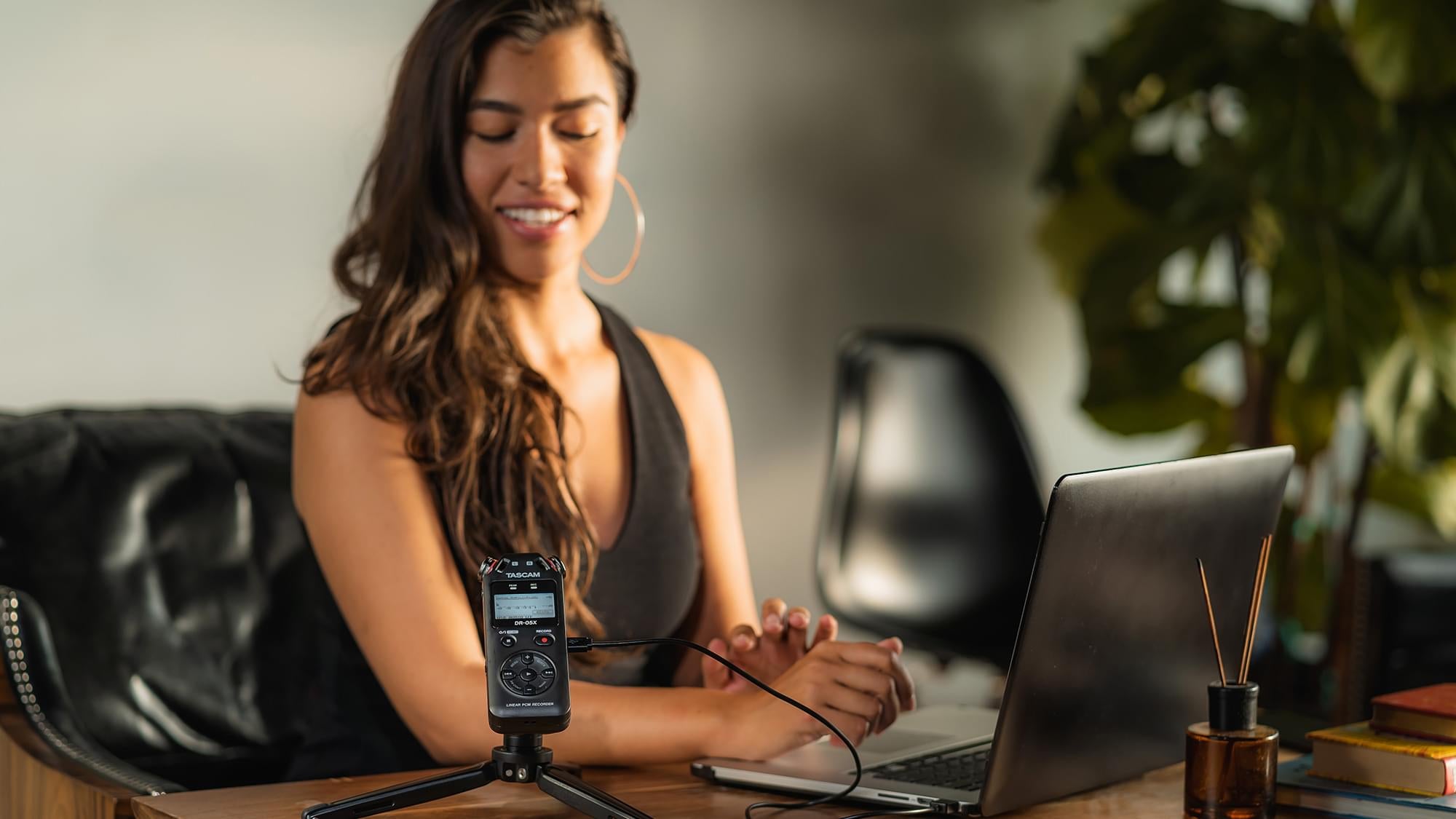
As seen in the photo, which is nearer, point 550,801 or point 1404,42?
→ point 550,801

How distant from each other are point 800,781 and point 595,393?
26.8 inches

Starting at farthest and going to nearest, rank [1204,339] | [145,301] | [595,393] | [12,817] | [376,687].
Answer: [1204,339]
[145,301]
[595,393]
[376,687]
[12,817]

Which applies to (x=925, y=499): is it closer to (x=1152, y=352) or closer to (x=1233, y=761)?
(x=1152, y=352)

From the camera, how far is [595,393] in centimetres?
172

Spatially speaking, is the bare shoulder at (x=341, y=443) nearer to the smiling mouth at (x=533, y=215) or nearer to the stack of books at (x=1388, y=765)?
the smiling mouth at (x=533, y=215)

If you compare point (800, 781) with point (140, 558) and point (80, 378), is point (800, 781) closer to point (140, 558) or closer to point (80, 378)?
point (140, 558)

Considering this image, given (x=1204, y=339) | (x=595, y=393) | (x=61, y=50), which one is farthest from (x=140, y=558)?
(x=1204, y=339)

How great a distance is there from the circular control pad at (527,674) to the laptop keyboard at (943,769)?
0.96 feet

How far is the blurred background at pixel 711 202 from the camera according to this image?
2.04 meters

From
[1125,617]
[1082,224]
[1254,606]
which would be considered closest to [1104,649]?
[1125,617]

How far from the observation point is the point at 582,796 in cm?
103

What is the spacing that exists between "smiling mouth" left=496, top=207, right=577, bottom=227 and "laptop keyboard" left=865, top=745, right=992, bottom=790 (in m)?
0.71

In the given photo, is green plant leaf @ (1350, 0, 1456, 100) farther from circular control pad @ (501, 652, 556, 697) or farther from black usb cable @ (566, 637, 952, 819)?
circular control pad @ (501, 652, 556, 697)

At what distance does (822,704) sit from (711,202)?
1727mm
